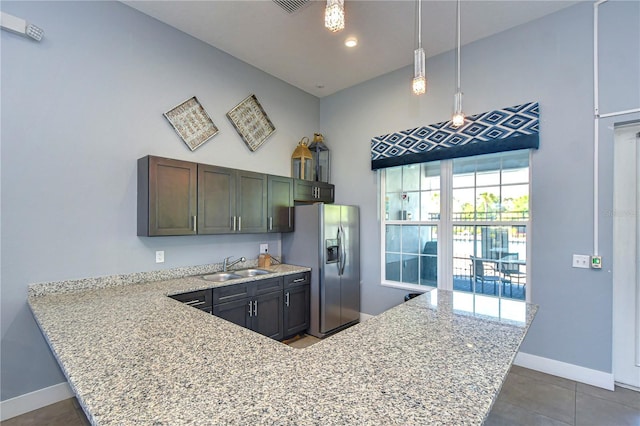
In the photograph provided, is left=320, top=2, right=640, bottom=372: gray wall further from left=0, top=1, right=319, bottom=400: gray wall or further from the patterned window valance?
left=0, top=1, right=319, bottom=400: gray wall

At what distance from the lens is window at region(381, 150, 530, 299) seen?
10.1ft

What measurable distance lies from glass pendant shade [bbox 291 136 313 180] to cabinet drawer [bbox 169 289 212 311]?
215 centimetres

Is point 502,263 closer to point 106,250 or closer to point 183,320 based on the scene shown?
point 183,320

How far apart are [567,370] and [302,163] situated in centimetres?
370

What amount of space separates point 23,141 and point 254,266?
2448 mm

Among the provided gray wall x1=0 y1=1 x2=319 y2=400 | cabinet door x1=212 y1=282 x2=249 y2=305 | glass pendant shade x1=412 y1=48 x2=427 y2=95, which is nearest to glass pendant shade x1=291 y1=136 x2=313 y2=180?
gray wall x1=0 y1=1 x2=319 y2=400

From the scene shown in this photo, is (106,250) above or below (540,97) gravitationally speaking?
below

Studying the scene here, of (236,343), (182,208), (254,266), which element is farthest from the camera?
(254,266)

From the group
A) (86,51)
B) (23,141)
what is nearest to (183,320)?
(23,141)

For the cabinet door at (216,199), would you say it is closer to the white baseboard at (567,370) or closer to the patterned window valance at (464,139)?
the patterned window valance at (464,139)

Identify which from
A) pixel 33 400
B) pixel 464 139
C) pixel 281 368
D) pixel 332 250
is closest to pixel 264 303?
pixel 332 250

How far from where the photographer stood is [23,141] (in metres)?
2.23

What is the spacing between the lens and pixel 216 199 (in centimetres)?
312

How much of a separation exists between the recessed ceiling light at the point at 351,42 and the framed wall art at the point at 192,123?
5.83 feet
